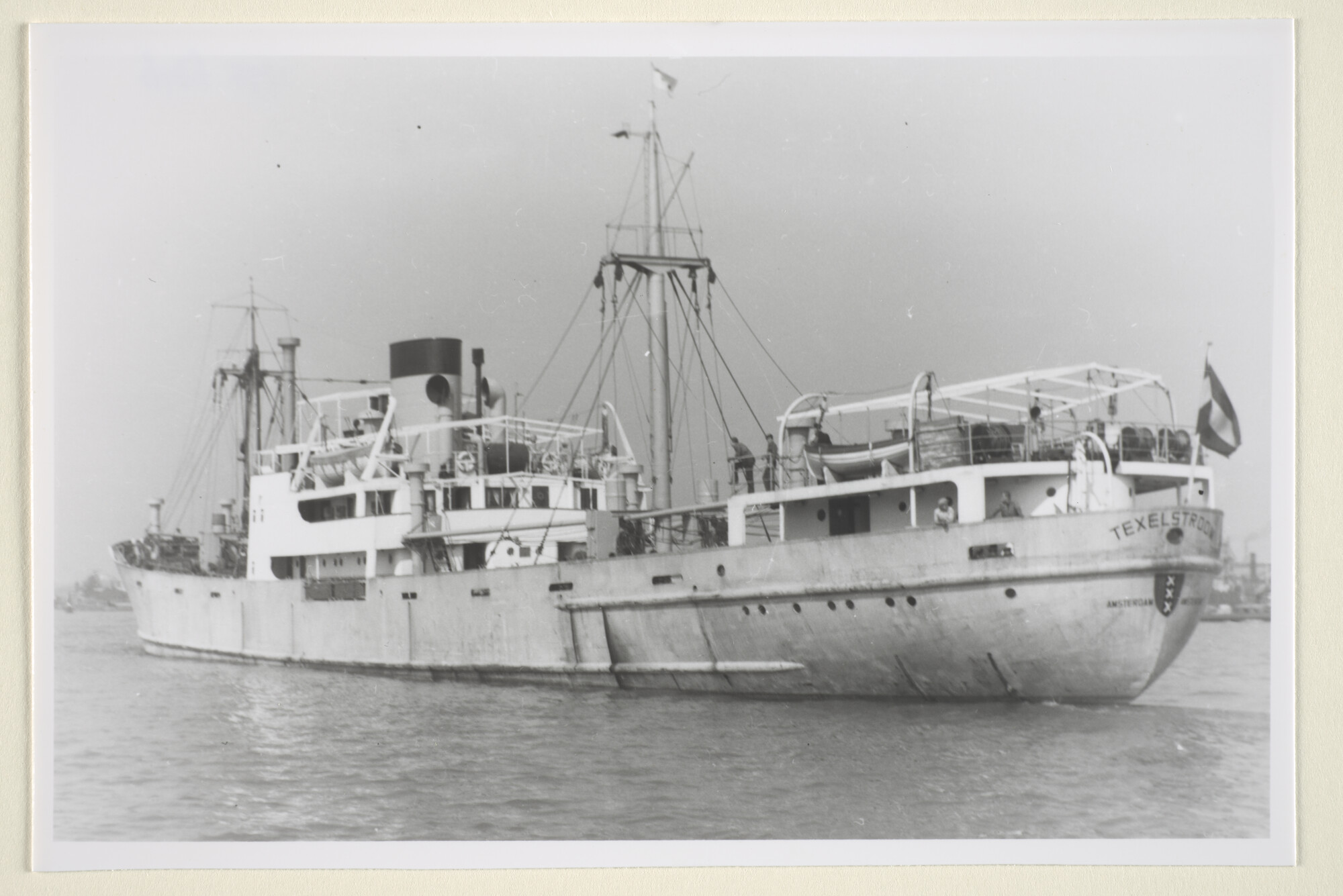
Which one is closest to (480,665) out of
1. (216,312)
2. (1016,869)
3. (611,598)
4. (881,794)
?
(611,598)

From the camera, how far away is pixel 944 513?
11258mm

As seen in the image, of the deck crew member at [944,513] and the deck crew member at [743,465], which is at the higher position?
the deck crew member at [743,465]

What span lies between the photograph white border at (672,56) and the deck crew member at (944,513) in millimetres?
3448

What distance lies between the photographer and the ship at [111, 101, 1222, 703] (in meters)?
10.6

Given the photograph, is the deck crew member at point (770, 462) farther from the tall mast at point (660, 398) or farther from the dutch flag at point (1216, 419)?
the dutch flag at point (1216, 419)

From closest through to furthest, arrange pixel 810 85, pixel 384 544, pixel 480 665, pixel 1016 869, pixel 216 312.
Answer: pixel 1016 869 → pixel 810 85 → pixel 216 312 → pixel 480 665 → pixel 384 544

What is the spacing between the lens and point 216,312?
1008cm

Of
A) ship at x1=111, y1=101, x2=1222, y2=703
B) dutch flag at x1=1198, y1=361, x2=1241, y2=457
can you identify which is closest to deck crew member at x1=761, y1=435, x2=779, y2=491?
ship at x1=111, y1=101, x2=1222, y2=703

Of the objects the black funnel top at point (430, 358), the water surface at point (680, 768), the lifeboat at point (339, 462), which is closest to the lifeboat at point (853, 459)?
the water surface at point (680, 768)

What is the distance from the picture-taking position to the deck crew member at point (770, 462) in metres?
12.8

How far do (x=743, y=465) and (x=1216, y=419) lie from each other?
17.3ft

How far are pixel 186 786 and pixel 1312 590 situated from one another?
23.3ft

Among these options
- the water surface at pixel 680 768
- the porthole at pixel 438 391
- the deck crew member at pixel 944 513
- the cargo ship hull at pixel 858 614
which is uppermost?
the porthole at pixel 438 391

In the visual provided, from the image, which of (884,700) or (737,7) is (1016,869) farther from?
(737,7)
